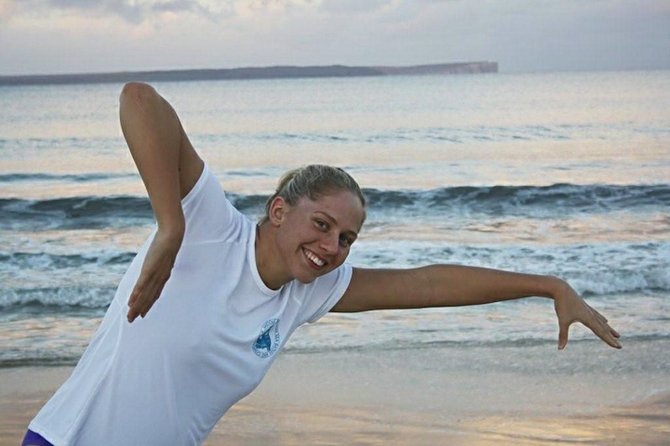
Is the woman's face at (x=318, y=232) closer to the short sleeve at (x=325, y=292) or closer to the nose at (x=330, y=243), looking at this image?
the nose at (x=330, y=243)

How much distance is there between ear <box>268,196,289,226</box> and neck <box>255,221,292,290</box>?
24mm

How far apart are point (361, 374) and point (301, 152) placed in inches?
725

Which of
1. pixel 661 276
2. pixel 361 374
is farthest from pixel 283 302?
pixel 661 276

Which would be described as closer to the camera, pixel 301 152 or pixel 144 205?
pixel 144 205

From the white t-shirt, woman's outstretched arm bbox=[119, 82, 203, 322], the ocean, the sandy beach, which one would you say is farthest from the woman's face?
the ocean

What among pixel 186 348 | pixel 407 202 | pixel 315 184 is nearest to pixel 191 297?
pixel 186 348

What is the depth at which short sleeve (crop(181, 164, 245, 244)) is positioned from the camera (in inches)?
104

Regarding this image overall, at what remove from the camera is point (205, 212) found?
8.74 ft

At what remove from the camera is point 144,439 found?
259 cm

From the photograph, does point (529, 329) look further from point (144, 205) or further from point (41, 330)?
point (144, 205)

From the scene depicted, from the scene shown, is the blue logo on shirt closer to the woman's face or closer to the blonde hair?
the woman's face

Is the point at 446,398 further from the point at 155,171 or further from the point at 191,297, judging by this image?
the point at 155,171

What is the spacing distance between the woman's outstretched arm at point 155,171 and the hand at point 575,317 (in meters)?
1.04

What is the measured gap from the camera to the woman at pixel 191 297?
7.97 feet
